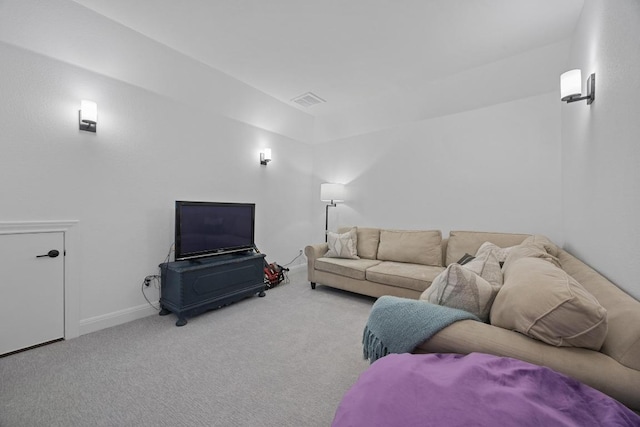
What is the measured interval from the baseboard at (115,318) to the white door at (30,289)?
16 cm

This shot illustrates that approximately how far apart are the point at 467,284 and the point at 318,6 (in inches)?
102

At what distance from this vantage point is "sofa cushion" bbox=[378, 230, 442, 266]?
132 inches

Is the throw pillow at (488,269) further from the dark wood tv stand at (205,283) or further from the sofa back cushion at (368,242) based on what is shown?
the dark wood tv stand at (205,283)

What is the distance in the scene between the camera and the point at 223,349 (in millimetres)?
2143

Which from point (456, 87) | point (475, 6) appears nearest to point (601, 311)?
point (475, 6)

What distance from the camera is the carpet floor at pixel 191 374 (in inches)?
57.4

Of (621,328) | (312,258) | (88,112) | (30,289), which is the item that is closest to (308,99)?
(312,258)

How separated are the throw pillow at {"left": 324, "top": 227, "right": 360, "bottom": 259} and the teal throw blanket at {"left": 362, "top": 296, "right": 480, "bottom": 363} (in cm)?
233

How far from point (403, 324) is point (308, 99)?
3992 millimetres

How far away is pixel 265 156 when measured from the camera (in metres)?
4.02

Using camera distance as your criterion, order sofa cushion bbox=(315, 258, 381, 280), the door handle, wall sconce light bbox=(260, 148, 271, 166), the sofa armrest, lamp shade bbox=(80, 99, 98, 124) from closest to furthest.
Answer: the door handle
lamp shade bbox=(80, 99, 98, 124)
sofa cushion bbox=(315, 258, 381, 280)
the sofa armrest
wall sconce light bbox=(260, 148, 271, 166)

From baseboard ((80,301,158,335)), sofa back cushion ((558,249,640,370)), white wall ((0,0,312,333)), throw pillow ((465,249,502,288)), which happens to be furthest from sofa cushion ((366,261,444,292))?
baseboard ((80,301,158,335))

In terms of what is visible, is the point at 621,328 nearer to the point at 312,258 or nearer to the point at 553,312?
the point at 553,312

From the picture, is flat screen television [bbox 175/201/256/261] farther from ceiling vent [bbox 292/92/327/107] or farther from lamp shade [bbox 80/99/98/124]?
ceiling vent [bbox 292/92/327/107]
